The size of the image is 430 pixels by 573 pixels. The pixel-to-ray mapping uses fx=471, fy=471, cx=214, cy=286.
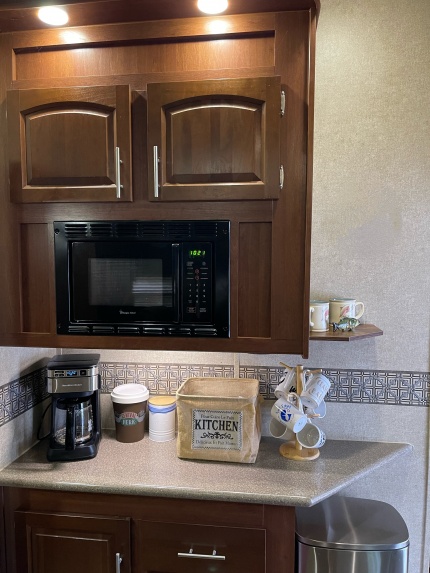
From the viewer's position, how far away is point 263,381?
1.95 m

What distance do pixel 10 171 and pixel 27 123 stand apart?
0.17m

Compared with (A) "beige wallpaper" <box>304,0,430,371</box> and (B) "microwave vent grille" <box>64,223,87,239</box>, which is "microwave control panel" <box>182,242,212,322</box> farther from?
(A) "beige wallpaper" <box>304,0,430,371</box>

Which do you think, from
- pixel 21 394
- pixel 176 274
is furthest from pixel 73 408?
pixel 176 274

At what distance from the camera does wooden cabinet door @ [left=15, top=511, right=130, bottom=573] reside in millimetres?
1561

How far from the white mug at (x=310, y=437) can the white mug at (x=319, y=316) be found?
0.36m

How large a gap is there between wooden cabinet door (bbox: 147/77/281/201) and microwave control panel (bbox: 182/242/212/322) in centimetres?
17

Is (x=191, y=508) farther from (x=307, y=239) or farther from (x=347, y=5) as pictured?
(x=347, y=5)

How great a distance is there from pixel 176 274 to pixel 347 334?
648 millimetres

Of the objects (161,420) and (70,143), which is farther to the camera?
(161,420)

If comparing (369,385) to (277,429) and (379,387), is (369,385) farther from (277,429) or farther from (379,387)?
(277,429)

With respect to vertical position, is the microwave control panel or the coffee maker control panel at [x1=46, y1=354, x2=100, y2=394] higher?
the microwave control panel

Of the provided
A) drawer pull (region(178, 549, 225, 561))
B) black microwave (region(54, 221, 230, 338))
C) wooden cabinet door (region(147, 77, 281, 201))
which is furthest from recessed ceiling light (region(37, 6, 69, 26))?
drawer pull (region(178, 549, 225, 561))

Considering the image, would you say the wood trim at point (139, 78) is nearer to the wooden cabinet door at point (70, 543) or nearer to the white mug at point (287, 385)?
the white mug at point (287, 385)

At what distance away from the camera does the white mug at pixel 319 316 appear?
5.70 feet
